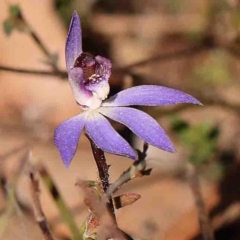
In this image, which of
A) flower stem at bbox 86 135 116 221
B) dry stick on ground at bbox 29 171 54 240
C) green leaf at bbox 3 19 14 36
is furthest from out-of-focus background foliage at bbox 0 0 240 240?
flower stem at bbox 86 135 116 221

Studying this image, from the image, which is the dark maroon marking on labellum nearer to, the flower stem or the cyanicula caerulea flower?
the cyanicula caerulea flower

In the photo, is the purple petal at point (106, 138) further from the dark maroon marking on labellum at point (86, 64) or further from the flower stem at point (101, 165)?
the dark maroon marking on labellum at point (86, 64)

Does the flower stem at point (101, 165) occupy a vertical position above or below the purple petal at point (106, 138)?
below

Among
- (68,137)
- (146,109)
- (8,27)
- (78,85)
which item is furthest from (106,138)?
(146,109)

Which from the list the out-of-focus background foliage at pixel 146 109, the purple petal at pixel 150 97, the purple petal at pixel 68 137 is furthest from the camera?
the out-of-focus background foliage at pixel 146 109

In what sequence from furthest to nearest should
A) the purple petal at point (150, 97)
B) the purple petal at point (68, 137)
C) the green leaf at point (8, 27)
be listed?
1. the green leaf at point (8, 27)
2. the purple petal at point (150, 97)
3. the purple petal at point (68, 137)

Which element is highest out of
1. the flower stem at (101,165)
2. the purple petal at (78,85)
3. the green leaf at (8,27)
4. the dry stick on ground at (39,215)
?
the purple petal at (78,85)

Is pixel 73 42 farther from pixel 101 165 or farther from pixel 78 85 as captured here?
pixel 101 165

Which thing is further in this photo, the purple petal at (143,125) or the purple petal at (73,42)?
the purple petal at (73,42)

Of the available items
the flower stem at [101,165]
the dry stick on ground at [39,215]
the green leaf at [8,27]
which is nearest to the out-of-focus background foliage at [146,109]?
the green leaf at [8,27]
